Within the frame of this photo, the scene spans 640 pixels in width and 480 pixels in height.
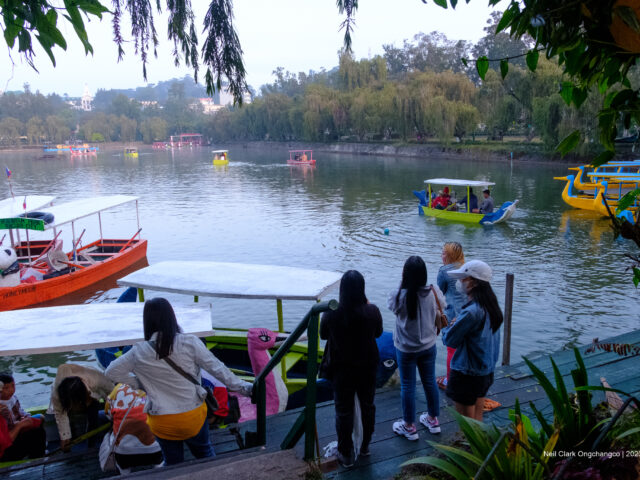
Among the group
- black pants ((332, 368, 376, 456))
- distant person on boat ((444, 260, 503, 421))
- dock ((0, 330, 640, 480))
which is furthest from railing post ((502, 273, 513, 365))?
black pants ((332, 368, 376, 456))

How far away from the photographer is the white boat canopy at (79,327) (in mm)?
4141

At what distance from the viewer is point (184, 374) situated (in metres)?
3.10

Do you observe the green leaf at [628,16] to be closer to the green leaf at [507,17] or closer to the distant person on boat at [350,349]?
the green leaf at [507,17]

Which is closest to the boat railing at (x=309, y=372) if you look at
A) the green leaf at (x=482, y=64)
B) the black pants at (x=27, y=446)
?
the green leaf at (x=482, y=64)

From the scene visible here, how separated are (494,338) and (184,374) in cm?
206

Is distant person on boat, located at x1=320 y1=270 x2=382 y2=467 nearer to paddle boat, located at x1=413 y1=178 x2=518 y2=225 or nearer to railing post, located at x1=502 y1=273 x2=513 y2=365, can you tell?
railing post, located at x1=502 y1=273 x2=513 y2=365

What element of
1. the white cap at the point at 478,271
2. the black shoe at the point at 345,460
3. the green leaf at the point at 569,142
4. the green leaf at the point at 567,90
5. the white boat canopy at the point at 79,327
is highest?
the green leaf at the point at 567,90

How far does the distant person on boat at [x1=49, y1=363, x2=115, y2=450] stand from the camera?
156 inches

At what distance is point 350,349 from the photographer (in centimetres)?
320

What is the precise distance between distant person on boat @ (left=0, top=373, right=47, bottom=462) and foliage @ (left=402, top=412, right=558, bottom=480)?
3493 mm

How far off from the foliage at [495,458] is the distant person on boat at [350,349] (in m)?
0.91

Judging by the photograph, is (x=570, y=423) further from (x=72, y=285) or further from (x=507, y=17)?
(x=72, y=285)

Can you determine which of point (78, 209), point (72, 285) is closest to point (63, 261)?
point (72, 285)

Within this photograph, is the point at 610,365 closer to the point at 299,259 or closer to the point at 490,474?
the point at 490,474
